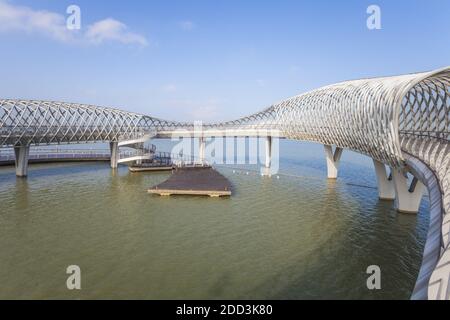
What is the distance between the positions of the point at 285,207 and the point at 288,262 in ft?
50.3

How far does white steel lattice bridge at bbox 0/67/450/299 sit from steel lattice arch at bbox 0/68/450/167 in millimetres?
101

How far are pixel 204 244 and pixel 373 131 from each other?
690 inches

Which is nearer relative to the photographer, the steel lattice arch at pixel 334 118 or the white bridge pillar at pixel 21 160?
the steel lattice arch at pixel 334 118

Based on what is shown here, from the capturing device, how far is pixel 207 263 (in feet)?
69.4

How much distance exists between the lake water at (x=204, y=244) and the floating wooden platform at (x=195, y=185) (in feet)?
4.45

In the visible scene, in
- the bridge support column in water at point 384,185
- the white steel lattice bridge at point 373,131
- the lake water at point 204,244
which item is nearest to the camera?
the white steel lattice bridge at point 373,131

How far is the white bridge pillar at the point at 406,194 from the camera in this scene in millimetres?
33750

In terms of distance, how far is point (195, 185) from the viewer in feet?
146

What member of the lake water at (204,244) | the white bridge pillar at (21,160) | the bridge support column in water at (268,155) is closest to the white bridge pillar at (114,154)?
the white bridge pillar at (21,160)

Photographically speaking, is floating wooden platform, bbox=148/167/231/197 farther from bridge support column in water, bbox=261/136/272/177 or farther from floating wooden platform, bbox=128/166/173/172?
bridge support column in water, bbox=261/136/272/177

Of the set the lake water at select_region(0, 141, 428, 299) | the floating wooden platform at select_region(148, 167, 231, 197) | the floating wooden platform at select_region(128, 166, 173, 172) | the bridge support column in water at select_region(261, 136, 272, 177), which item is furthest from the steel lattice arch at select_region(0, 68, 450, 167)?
the floating wooden platform at select_region(148, 167, 231, 197)

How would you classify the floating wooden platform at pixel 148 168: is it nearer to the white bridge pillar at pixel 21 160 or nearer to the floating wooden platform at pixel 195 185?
the floating wooden platform at pixel 195 185

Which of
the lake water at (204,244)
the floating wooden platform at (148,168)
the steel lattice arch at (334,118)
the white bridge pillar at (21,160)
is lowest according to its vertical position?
the lake water at (204,244)
